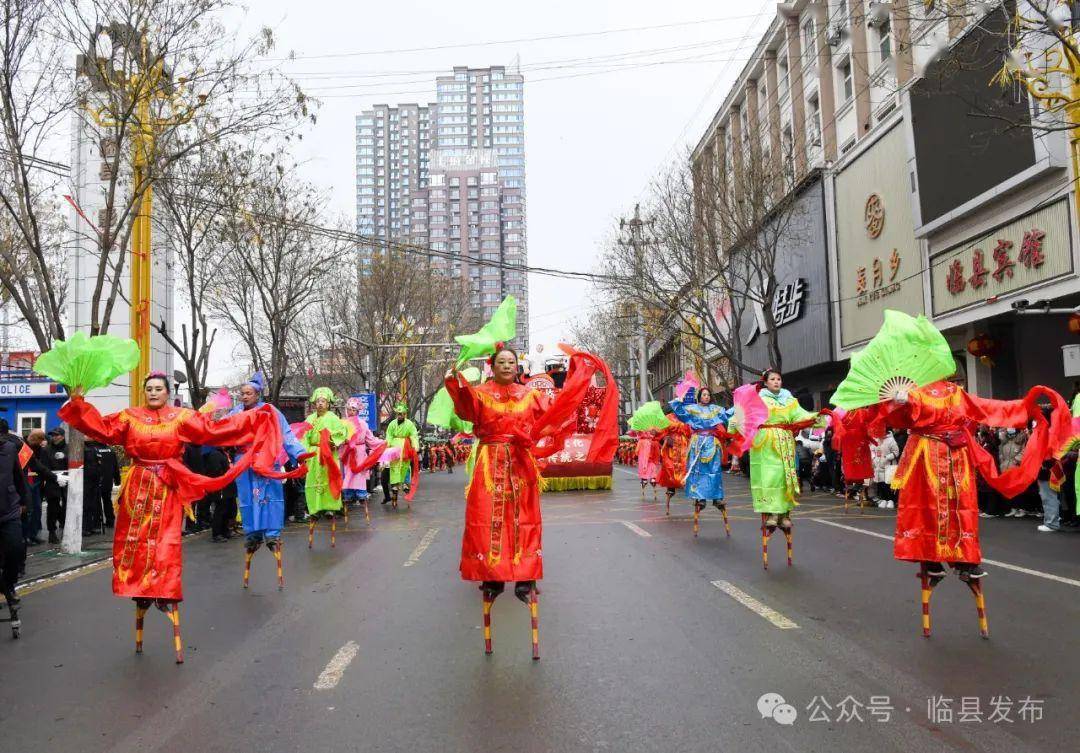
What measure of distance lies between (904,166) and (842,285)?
4923 mm

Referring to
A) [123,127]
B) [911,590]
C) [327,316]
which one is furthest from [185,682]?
[327,316]

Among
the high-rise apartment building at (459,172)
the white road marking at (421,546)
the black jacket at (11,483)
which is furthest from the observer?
the high-rise apartment building at (459,172)

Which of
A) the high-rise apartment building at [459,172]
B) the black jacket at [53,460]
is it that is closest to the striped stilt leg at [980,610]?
the black jacket at [53,460]

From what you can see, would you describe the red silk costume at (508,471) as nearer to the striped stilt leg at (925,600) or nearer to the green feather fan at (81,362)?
the green feather fan at (81,362)

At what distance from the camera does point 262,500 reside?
8.51 metres

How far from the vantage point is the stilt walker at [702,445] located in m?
11.8

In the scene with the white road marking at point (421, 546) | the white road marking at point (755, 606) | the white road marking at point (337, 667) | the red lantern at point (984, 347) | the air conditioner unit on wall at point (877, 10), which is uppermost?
the air conditioner unit on wall at point (877, 10)

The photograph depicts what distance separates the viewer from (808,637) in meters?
5.79

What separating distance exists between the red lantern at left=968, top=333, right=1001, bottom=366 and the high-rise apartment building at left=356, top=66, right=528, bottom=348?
9150 cm

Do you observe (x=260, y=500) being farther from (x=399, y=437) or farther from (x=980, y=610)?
(x=399, y=437)

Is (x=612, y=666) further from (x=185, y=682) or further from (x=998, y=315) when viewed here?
(x=998, y=315)

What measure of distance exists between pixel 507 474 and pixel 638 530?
284 inches

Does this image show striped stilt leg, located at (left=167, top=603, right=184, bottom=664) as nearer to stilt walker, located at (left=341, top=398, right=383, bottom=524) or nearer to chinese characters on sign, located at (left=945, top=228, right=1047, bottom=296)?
stilt walker, located at (left=341, top=398, right=383, bottom=524)

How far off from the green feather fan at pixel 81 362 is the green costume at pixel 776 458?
19.5ft
